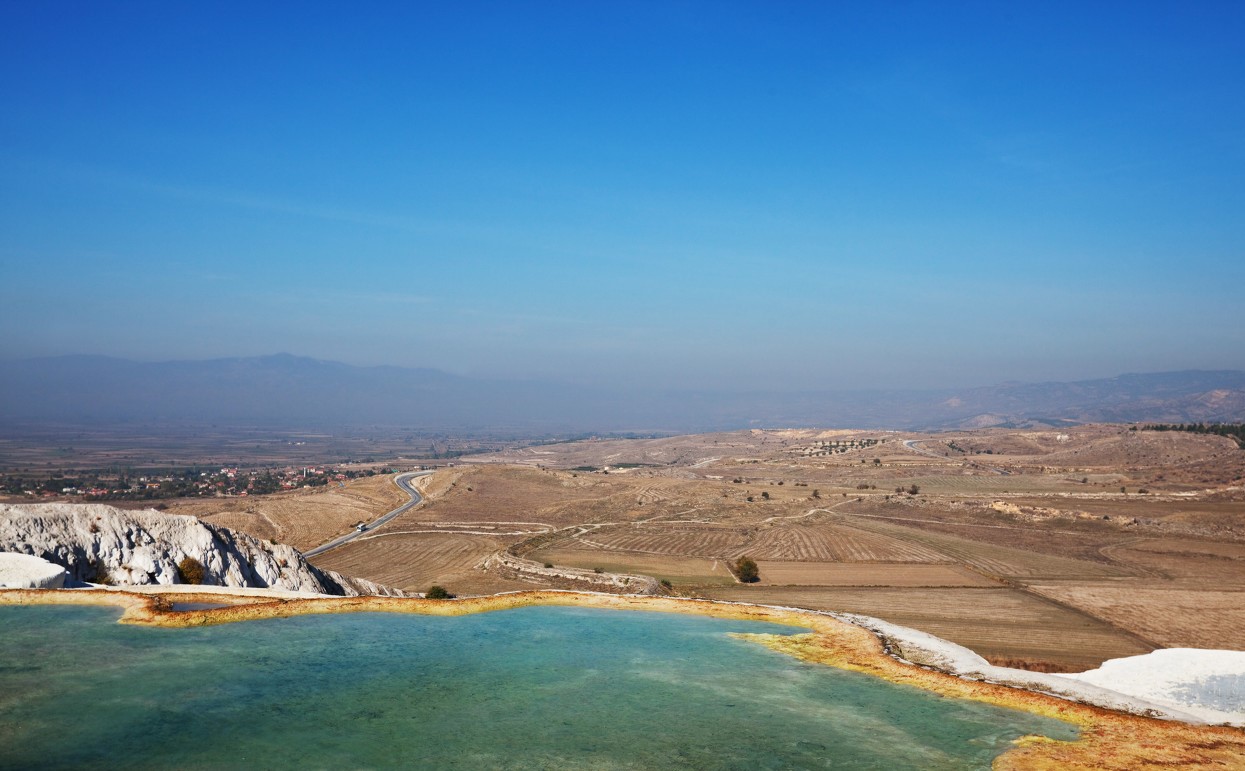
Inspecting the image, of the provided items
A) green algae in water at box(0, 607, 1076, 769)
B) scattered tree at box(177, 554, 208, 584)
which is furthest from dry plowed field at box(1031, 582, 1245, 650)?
scattered tree at box(177, 554, 208, 584)

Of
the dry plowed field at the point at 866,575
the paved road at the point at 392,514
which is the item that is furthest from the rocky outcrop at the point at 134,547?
the dry plowed field at the point at 866,575

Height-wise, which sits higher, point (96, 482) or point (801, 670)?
point (801, 670)

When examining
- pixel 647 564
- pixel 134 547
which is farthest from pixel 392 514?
pixel 134 547

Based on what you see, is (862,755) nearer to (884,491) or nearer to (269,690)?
(269,690)

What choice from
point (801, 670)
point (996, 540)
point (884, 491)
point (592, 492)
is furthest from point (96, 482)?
point (801, 670)

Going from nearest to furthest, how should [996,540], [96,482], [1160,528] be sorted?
[996,540], [1160,528], [96,482]

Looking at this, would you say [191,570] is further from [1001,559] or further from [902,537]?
[902,537]
